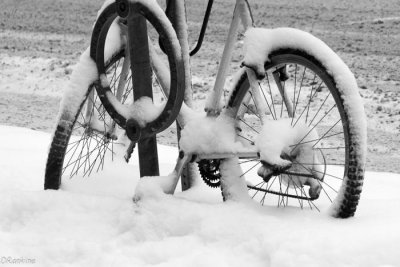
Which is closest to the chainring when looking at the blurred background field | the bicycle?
the bicycle

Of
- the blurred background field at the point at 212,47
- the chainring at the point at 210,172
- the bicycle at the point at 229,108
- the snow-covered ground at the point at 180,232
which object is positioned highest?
the blurred background field at the point at 212,47

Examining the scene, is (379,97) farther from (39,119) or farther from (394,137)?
(39,119)

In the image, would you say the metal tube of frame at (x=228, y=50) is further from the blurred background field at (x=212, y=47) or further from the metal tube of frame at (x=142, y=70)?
the blurred background field at (x=212, y=47)

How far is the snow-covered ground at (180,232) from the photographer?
275 centimetres

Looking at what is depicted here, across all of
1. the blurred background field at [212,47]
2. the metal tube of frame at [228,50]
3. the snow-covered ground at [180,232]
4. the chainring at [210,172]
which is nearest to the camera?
the snow-covered ground at [180,232]

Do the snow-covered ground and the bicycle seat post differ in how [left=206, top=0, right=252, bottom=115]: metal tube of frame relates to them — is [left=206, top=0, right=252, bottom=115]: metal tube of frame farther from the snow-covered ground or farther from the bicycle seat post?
the snow-covered ground

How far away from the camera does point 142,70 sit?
3.53 metres

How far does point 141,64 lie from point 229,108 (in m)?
0.46

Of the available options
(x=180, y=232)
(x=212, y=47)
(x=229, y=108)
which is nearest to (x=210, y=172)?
(x=229, y=108)

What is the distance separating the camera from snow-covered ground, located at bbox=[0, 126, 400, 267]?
275 cm

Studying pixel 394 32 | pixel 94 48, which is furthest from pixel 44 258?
pixel 394 32

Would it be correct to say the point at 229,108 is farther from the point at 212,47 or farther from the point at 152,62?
the point at 212,47

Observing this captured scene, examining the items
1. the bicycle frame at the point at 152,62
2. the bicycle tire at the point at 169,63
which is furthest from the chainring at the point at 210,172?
the bicycle tire at the point at 169,63

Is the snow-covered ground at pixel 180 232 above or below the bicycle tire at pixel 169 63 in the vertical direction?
below
